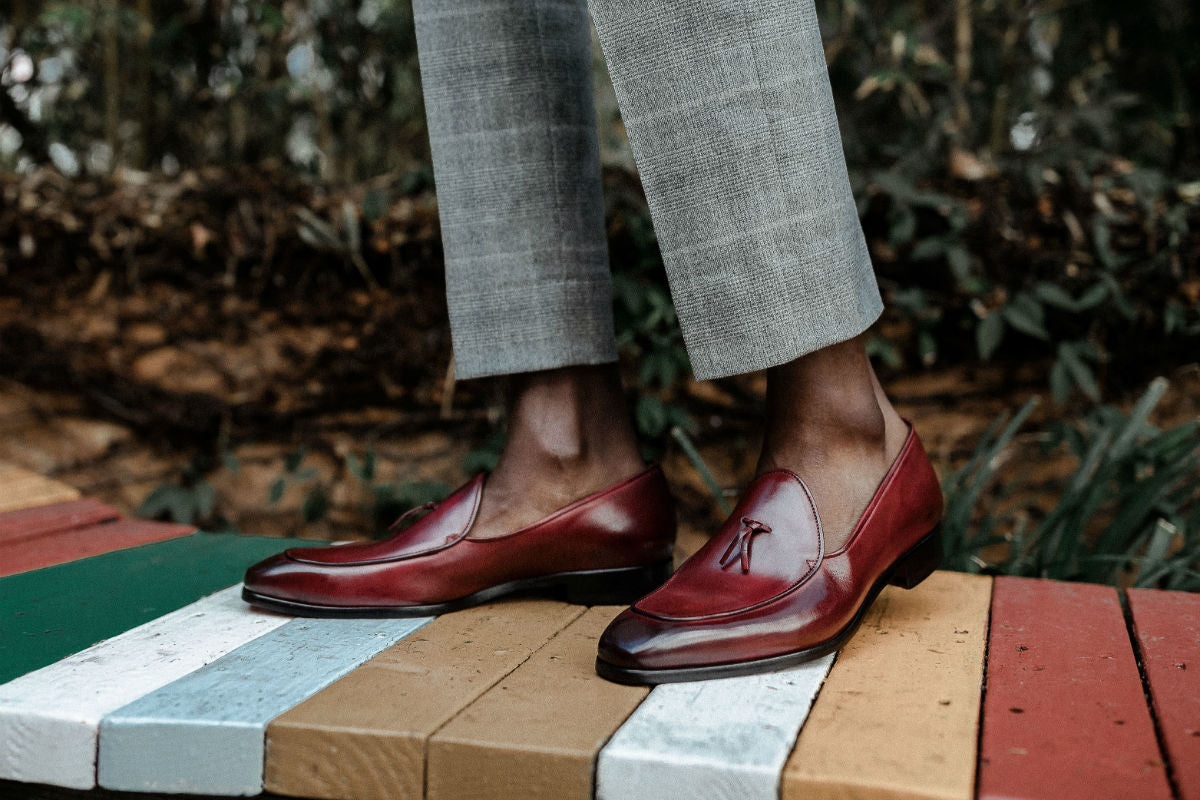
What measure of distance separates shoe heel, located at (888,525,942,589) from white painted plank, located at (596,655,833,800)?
183mm

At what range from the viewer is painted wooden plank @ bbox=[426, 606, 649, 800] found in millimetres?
520

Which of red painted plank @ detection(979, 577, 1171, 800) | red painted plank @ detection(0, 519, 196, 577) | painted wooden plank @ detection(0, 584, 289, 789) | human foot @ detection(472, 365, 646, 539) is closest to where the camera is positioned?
red painted plank @ detection(979, 577, 1171, 800)

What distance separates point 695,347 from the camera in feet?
2.25

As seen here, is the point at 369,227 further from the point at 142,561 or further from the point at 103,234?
the point at 142,561

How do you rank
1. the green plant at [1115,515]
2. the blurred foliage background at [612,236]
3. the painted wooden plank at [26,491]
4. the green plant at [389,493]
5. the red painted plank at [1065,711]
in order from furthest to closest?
1. the green plant at [389,493]
2. the blurred foliage background at [612,236]
3. the painted wooden plank at [26,491]
4. the green plant at [1115,515]
5. the red painted plank at [1065,711]

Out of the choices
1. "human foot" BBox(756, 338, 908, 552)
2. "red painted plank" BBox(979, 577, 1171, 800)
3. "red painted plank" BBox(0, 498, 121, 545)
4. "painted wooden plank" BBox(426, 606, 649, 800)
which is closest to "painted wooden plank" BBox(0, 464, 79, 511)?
"red painted plank" BBox(0, 498, 121, 545)

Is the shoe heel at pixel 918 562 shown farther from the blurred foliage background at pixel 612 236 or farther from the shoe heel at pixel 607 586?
the blurred foliage background at pixel 612 236

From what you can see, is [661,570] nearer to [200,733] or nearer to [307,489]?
[200,733]

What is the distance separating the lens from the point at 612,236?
157cm

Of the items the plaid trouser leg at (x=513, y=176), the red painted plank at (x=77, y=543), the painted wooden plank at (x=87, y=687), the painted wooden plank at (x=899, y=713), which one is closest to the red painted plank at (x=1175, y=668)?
the painted wooden plank at (x=899, y=713)

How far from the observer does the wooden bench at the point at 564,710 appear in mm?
507

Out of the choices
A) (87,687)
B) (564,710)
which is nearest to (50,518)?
(87,687)

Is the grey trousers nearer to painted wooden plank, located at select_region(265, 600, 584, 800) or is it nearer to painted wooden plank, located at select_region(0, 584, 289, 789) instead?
painted wooden plank, located at select_region(265, 600, 584, 800)

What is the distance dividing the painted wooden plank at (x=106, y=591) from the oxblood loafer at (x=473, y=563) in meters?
0.12
